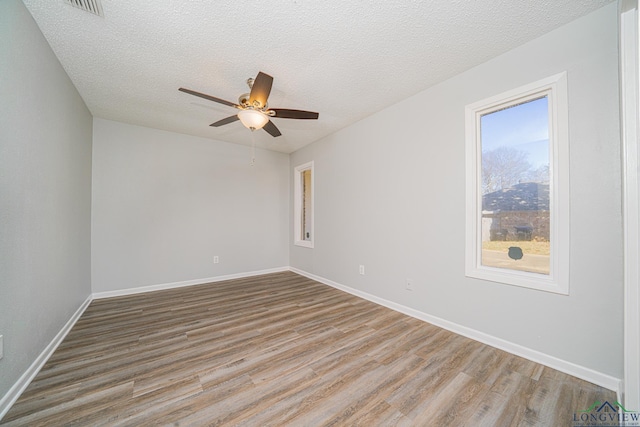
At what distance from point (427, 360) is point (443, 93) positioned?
2631 mm

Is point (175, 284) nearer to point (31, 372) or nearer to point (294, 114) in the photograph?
point (31, 372)

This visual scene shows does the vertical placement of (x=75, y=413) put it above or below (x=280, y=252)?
below

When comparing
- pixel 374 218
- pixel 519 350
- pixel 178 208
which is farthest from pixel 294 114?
pixel 519 350

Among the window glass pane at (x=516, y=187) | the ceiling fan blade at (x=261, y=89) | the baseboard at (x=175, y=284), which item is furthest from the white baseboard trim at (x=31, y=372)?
the window glass pane at (x=516, y=187)

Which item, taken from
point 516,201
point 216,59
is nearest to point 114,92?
point 216,59

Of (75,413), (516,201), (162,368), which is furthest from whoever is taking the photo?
(516,201)

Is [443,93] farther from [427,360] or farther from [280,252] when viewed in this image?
[280,252]

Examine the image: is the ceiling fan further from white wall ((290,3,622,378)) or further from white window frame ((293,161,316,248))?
white window frame ((293,161,316,248))

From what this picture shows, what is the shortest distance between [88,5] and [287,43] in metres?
1.37

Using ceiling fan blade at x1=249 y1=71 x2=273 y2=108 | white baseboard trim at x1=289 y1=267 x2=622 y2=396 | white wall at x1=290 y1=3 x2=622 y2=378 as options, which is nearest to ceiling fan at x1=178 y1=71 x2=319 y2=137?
ceiling fan blade at x1=249 y1=71 x2=273 y2=108

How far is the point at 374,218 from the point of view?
3207 mm

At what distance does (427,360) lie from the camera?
6.14ft

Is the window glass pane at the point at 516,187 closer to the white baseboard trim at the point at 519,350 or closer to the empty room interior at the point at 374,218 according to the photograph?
the empty room interior at the point at 374,218

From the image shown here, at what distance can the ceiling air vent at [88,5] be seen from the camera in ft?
5.03
